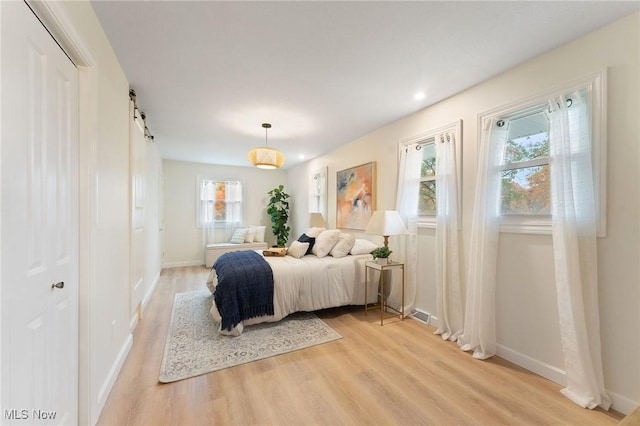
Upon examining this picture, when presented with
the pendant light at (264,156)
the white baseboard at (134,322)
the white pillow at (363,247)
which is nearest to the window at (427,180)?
the white pillow at (363,247)

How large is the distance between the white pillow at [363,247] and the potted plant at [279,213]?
2.92m

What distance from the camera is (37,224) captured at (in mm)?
1098

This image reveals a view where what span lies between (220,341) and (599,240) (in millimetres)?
3216

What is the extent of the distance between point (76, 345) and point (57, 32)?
5.36ft

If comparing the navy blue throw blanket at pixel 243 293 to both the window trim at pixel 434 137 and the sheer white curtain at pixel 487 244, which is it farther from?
the sheer white curtain at pixel 487 244

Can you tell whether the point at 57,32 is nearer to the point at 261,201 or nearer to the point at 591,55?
the point at 591,55

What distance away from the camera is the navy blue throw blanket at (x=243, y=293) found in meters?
2.60

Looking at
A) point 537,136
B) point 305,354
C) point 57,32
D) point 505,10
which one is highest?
point 505,10

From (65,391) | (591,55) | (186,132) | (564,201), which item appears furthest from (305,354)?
(186,132)

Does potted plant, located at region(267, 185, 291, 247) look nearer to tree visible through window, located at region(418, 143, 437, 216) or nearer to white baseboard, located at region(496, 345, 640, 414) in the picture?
tree visible through window, located at region(418, 143, 437, 216)

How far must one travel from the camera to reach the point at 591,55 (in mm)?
1784

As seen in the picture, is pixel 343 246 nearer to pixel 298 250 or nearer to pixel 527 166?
pixel 298 250

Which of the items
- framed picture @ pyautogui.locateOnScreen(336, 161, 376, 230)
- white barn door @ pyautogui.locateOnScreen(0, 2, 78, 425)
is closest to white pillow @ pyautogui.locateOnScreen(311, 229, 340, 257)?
framed picture @ pyautogui.locateOnScreen(336, 161, 376, 230)

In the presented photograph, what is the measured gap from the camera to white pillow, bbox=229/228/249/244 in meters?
6.18
